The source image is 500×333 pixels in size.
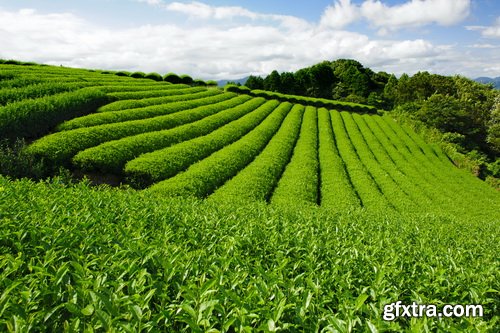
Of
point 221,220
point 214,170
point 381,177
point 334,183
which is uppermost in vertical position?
point 221,220

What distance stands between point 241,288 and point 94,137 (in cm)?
1706

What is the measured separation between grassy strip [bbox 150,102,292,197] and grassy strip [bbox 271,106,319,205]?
2.69m

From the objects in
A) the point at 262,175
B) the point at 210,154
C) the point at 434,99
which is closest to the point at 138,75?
the point at 210,154

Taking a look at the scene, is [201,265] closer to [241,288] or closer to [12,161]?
[241,288]

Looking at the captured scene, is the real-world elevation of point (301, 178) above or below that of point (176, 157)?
below

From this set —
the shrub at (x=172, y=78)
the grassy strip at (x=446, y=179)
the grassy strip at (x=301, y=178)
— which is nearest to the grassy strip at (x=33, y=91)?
the grassy strip at (x=301, y=178)

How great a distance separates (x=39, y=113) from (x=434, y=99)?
201 feet

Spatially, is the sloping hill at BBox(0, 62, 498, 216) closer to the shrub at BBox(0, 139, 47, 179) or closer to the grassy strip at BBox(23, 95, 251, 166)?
the grassy strip at BBox(23, 95, 251, 166)

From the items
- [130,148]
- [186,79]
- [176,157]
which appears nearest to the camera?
[130,148]

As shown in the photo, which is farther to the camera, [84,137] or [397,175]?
[397,175]

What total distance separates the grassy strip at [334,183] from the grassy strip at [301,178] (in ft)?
1.65

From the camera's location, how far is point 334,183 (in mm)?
21281

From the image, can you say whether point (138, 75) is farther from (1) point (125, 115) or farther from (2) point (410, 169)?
(2) point (410, 169)

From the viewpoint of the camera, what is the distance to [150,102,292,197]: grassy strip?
1546 centimetres
